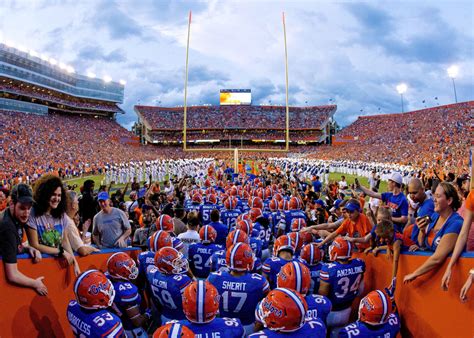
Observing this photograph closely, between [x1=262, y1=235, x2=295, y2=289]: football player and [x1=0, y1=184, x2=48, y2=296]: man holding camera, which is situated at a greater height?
[x1=0, y1=184, x2=48, y2=296]: man holding camera

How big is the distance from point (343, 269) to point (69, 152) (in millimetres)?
45116

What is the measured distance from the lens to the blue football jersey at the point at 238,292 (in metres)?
3.63

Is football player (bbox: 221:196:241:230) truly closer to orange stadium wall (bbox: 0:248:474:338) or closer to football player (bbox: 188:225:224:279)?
football player (bbox: 188:225:224:279)

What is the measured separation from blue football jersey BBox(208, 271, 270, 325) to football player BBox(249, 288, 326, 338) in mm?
1017

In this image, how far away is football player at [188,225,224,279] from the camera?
534 cm

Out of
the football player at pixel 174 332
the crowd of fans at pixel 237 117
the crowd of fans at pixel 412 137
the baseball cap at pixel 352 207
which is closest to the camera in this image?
the football player at pixel 174 332

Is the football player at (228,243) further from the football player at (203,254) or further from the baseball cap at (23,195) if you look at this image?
the baseball cap at (23,195)

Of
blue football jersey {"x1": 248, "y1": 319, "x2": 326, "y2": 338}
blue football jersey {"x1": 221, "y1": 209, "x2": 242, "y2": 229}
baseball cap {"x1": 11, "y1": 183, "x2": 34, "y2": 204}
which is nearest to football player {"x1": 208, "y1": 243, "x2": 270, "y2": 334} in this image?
blue football jersey {"x1": 248, "y1": 319, "x2": 326, "y2": 338}

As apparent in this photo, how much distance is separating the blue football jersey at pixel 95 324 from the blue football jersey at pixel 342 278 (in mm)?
2268

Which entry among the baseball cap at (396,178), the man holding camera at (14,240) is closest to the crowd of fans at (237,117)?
the baseball cap at (396,178)

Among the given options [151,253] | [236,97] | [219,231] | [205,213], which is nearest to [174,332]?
[151,253]

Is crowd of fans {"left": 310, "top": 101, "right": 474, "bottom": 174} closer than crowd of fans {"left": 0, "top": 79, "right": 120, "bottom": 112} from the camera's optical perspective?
Yes

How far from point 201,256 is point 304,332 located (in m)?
2.92

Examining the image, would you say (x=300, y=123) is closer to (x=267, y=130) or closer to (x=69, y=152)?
(x=267, y=130)
